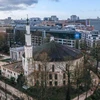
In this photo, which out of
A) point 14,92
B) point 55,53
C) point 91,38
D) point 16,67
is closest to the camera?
point 14,92

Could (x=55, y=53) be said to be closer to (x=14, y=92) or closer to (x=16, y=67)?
(x=16, y=67)

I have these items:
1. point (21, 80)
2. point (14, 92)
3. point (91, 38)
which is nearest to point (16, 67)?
point (21, 80)

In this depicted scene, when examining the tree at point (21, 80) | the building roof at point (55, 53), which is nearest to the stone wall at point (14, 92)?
the tree at point (21, 80)

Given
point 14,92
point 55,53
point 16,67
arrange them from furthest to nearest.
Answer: point 16,67, point 55,53, point 14,92

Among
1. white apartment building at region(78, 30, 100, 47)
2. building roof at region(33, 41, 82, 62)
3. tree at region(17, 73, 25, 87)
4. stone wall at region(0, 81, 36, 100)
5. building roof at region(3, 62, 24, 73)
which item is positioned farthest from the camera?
white apartment building at region(78, 30, 100, 47)

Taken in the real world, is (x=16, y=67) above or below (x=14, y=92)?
above

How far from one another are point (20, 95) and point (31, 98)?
108 inches

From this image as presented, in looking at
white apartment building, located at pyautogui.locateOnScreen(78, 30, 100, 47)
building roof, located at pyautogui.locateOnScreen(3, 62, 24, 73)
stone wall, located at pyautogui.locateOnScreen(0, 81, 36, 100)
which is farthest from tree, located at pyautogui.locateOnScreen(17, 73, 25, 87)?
white apartment building, located at pyautogui.locateOnScreen(78, 30, 100, 47)

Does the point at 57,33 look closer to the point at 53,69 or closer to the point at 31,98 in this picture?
the point at 53,69

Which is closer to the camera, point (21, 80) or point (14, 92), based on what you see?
point (14, 92)

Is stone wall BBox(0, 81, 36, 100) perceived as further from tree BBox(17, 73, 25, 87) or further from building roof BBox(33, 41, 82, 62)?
building roof BBox(33, 41, 82, 62)

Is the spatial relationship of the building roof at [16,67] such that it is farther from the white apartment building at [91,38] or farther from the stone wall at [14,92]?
the white apartment building at [91,38]

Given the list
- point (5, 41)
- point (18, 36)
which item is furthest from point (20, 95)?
point (18, 36)

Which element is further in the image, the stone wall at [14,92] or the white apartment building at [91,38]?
the white apartment building at [91,38]
